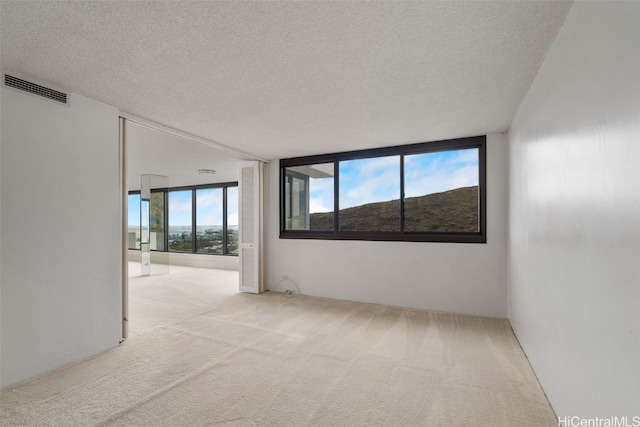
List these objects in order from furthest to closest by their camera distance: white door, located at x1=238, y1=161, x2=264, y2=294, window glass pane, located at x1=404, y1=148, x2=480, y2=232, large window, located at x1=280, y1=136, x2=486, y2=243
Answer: white door, located at x1=238, y1=161, x2=264, y2=294 < window glass pane, located at x1=404, y1=148, x2=480, y2=232 < large window, located at x1=280, y1=136, x2=486, y2=243

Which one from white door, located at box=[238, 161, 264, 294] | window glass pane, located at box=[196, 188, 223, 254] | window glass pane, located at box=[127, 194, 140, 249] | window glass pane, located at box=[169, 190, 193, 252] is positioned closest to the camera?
white door, located at box=[238, 161, 264, 294]

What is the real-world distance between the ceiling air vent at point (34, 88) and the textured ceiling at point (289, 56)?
0.07m

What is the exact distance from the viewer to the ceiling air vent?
2176 millimetres

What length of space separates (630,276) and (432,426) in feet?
4.40

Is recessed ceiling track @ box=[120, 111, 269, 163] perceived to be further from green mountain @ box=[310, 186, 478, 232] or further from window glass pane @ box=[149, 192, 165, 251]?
window glass pane @ box=[149, 192, 165, 251]

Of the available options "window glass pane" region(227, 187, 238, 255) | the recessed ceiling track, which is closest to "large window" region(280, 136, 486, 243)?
the recessed ceiling track

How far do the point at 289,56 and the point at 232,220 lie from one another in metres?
6.61

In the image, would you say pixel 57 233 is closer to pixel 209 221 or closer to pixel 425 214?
pixel 425 214

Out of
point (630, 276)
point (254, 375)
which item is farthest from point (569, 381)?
point (254, 375)

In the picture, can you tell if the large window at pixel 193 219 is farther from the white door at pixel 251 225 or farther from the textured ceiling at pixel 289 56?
the textured ceiling at pixel 289 56

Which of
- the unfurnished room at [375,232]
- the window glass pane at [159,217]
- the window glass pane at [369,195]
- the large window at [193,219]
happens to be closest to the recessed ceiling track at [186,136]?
the unfurnished room at [375,232]

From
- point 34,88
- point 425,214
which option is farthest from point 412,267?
point 34,88

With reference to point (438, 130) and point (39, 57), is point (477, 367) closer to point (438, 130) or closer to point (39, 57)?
point (438, 130)

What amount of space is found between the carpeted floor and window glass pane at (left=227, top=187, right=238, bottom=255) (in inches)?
169
